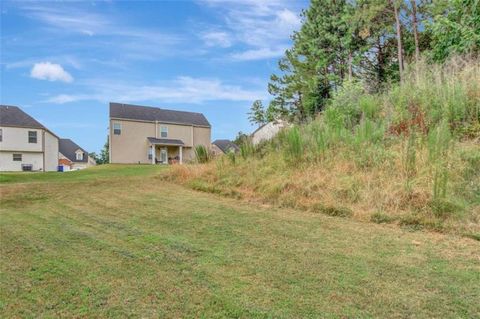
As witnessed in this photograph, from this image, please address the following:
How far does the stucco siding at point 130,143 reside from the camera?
91.0 ft

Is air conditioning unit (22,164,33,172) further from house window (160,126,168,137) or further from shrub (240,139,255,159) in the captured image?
shrub (240,139,255,159)

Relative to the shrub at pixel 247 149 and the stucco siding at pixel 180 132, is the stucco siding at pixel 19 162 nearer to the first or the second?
the stucco siding at pixel 180 132

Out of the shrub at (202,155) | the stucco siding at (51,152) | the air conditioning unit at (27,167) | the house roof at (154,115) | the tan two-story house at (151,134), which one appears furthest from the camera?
the stucco siding at (51,152)

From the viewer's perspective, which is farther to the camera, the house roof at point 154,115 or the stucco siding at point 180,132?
the stucco siding at point 180,132

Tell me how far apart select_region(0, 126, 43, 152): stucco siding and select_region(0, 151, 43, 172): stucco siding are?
0.51 m

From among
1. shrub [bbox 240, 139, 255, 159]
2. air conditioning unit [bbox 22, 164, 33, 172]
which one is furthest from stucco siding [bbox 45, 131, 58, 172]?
shrub [bbox 240, 139, 255, 159]

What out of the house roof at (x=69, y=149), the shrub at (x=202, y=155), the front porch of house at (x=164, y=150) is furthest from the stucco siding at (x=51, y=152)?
the shrub at (x=202, y=155)

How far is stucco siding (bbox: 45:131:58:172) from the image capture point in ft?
A: 97.0

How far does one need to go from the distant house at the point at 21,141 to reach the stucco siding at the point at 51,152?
173mm

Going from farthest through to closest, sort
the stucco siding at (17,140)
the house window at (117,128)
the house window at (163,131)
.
→ the house window at (163,131) < the house window at (117,128) < the stucco siding at (17,140)

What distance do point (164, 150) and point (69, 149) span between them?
2301 centimetres

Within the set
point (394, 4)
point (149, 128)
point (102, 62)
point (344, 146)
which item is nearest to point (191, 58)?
point (102, 62)

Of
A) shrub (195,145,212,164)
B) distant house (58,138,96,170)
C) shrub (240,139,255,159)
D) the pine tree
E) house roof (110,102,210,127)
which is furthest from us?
distant house (58,138,96,170)

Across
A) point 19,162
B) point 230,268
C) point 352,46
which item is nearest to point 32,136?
point 19,162
